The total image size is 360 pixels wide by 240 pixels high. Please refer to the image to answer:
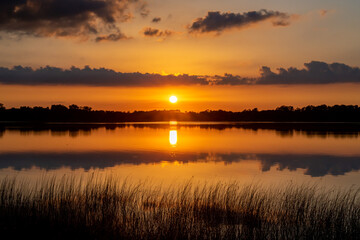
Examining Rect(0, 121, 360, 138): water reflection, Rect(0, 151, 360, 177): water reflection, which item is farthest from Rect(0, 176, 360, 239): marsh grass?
Rect(0, 121, 360, 138): water reflection

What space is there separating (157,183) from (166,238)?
37.8ft

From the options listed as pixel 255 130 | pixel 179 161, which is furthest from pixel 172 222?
pixel 255 130

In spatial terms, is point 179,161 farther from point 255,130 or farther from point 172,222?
point 255,130

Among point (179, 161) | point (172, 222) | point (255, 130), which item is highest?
point (172, 222)

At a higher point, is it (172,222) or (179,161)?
(172,222)

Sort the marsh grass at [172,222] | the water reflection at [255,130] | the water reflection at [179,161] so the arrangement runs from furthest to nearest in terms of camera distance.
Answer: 1. the water reflection at [255,130]
2. the water reflection at [179,161]
3. the marsh grass at [172,222]

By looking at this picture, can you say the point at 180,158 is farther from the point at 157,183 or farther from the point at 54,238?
the point at 54,238

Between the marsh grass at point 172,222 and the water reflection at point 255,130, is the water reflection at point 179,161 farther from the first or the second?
the water reflection at point 255,130

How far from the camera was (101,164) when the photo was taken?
96.4ft

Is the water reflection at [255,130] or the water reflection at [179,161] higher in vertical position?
the water reflection at [255,130]

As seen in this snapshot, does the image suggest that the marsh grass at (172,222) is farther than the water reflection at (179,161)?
No

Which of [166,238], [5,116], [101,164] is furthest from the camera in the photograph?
[5,116]

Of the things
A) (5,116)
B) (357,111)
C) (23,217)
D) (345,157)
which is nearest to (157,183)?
(23,217)

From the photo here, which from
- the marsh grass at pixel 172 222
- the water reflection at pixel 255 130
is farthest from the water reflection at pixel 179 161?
the water reflection at pixel 255 130
